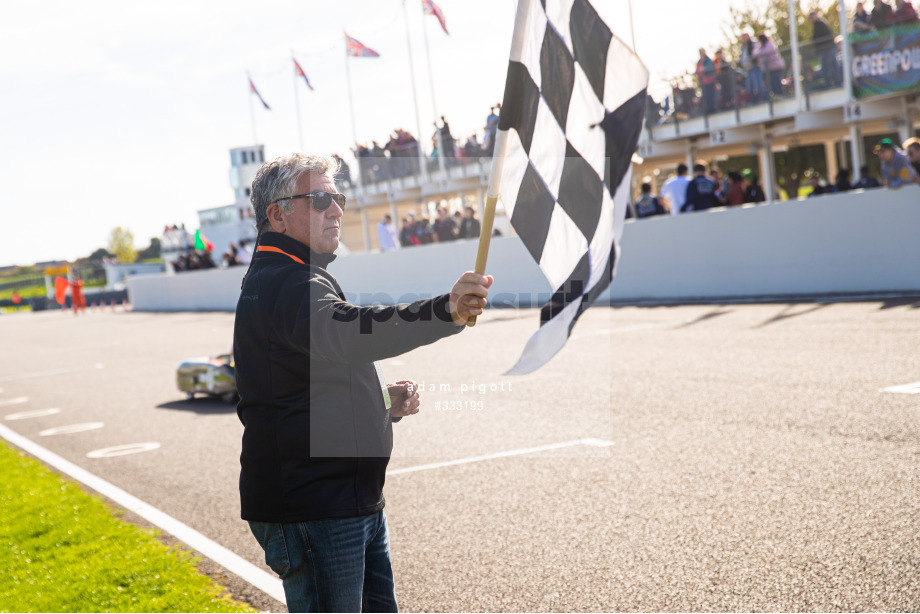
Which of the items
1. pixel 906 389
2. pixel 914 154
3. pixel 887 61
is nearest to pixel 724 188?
pixel 887 61

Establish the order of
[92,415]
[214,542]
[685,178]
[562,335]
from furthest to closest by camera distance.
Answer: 1. [685,178]
2. [92,415]
3. [214,542]
4. [562,335]

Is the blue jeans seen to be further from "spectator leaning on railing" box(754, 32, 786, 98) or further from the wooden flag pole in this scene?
"spectator leaning on railing" box(754, 32, 786, 98)

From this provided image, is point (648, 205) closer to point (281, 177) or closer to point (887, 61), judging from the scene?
point (887, 61)

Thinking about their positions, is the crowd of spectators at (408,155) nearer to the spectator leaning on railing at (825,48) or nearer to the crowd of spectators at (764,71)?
the crowd of spectators at (764,71)

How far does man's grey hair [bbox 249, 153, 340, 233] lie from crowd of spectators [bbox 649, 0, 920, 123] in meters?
17.3

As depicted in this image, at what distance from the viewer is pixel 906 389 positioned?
288 inches

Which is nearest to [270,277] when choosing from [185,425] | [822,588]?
[822,588]

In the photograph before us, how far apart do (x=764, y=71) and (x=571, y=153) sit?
764 inches

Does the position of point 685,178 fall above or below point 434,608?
above

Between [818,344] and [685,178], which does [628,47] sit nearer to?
[818,344]

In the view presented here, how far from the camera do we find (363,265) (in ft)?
18.1

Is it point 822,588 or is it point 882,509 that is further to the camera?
point 882,509

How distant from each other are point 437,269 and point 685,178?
7165 mm

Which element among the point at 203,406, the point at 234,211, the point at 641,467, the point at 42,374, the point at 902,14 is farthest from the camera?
the point at 234,211
